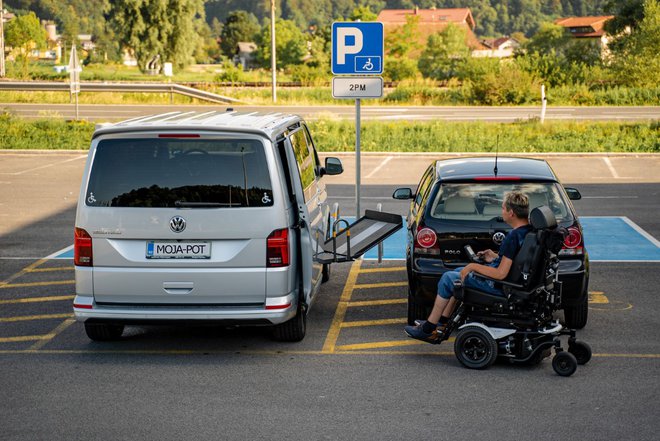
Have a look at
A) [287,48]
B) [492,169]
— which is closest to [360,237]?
[492,169]

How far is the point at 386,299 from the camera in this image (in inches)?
436

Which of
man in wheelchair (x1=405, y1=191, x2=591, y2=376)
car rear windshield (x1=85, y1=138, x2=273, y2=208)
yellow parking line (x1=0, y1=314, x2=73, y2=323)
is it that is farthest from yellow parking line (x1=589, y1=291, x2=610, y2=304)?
yellow parking line (x1=0, y1=314, x2=73, y2=323)

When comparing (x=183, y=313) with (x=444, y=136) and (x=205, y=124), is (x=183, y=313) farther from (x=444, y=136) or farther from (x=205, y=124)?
(x=444, y=136)

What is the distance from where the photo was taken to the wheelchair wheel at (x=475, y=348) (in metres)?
8.13

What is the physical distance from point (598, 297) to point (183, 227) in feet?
16.3

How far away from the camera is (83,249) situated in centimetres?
840

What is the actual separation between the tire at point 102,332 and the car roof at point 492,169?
3.34 metres

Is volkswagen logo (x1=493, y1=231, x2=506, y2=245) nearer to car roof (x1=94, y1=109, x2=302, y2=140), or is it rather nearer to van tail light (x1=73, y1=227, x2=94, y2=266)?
car roof (x1=94, y1=109, x2=302, y2=140)

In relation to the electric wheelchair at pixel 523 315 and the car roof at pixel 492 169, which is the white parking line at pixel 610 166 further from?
the electric wheelchair at pixel 523 315

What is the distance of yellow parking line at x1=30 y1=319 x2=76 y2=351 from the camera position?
9086 mm

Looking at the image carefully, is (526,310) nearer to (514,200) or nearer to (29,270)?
(514,200)

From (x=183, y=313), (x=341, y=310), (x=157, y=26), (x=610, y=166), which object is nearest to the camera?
(x=183, y=313)

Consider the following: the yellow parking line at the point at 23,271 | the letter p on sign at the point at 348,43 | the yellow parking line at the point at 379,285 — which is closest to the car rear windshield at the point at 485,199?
the yellow parking line at the point at 379,285

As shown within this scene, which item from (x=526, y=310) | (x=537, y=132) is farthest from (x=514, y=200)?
(x=537, y=132)
